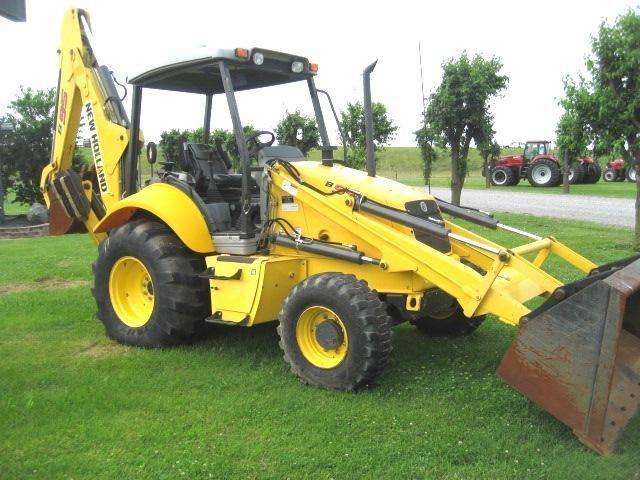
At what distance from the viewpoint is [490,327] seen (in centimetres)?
660

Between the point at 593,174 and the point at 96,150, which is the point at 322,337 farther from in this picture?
the point at 593,174

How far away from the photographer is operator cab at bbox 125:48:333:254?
554cm

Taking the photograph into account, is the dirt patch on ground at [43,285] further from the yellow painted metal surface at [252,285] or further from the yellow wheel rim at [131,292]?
the yellow painted metal surface at [252,285]

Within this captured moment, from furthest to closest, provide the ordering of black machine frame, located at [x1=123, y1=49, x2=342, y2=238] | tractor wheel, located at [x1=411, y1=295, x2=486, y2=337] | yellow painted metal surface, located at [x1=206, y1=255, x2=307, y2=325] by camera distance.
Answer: tractor wheel, located at [x1=411, y1=295, x2=486, y2=337] → black machine frame, located at [x1=123, y1=49, x2=342, y2=238] → yellow painted metal surface, located at [x1=206, y1=255, x2=307, y2=325]

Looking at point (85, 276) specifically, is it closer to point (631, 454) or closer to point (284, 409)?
point (284, 409)

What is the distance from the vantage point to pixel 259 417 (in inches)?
176

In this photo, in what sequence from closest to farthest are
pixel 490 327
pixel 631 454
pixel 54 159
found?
pixel 631 454, pixel 490 327, pixel 54 159

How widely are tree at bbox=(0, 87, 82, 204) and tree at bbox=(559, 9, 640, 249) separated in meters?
14.9

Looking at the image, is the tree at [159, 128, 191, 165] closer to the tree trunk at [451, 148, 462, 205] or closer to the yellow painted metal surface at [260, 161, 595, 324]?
the yellow painted metal surface at [260, 161, 595, 324]

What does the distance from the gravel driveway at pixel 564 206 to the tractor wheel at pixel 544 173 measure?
640cm

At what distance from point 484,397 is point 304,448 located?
1.50 m

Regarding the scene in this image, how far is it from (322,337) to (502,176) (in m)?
29.5

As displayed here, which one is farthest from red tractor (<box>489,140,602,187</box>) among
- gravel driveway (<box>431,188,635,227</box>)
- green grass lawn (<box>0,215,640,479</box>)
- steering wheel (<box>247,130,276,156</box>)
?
steering wheel (<box>247,130,276,156</box>)

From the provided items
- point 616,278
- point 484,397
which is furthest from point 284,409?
point 616,278
